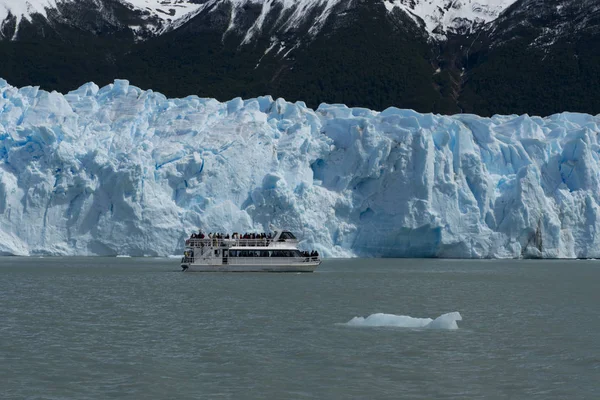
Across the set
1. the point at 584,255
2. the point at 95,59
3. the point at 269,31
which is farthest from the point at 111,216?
the point at 269,31

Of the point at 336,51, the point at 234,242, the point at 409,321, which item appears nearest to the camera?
the point at 409,321

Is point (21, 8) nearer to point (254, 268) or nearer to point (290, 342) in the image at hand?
point (254, 268)

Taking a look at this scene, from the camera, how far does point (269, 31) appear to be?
88.7 metres

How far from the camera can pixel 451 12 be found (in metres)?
93.5

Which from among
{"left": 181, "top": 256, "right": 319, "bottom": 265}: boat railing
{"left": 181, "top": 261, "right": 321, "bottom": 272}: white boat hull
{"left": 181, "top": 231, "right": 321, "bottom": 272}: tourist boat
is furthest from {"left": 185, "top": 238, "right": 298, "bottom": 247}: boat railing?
{"left": 181, "top": 261, "right": 321, "bottom": 272}: white boat hull

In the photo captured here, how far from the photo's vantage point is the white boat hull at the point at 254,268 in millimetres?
39031

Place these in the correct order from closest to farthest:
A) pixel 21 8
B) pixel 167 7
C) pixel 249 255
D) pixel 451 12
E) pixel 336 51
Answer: pixel 249 255, pixel 336 51, pixel 21 8, pixel 451 12, pixel 167 7

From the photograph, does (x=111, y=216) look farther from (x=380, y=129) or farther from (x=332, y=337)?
(x=332, y=337)

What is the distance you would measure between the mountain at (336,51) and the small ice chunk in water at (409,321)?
57.7 meters

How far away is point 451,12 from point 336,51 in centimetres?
1506

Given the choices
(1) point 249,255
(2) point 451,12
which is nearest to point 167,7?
(2) point 451,12

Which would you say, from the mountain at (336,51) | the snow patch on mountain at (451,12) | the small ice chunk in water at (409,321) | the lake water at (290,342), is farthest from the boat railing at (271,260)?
the snow patch on mountain at (451,12)

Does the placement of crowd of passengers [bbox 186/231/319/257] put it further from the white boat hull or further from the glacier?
the glacier

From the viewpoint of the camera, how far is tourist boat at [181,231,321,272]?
39188 millimetres
